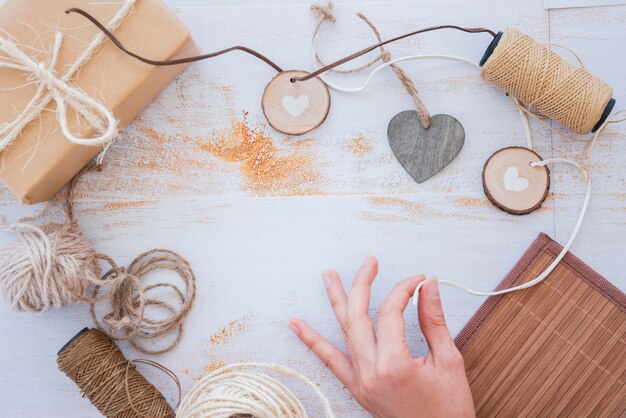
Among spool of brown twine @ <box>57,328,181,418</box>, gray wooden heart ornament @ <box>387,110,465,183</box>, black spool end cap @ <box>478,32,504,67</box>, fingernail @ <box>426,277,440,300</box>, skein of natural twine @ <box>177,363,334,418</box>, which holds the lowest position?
spool of brown twine @ <box>57,328,181,418</box>

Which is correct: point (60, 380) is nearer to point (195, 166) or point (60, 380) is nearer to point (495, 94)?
point (195, 166)

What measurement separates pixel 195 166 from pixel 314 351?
43cm

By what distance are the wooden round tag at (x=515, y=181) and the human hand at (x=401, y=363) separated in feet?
0.79

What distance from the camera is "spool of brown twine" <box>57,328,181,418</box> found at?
39.3 inches

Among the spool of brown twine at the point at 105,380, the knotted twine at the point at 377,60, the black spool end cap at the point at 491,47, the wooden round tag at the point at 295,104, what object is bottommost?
the spool of brown twine at the point at 105,380

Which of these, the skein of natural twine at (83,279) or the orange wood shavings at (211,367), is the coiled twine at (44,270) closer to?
the skein of natural twine at (83,279)

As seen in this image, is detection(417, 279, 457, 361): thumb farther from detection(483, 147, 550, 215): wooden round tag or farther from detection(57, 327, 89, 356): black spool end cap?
detection(57, 327, 89, 356): black spool end cap

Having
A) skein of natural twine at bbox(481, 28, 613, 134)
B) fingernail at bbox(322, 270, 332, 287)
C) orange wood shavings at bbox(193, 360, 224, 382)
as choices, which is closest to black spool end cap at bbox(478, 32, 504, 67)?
skein of natural twine at bbox(481, 28, 613, 134)

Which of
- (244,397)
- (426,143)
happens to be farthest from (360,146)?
(244,397)

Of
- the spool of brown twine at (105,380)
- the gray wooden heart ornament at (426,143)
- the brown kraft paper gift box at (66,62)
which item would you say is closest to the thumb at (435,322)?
the gray wooden heart ornament at (426,143)

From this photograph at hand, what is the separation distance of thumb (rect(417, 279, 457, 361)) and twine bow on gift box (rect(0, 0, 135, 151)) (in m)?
0.59

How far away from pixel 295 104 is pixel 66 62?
0.41m

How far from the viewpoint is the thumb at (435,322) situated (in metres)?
0.95

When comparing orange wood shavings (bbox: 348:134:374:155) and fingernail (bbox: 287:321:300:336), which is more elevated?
orange wood shavings (bbox: 348:134:374:155)
